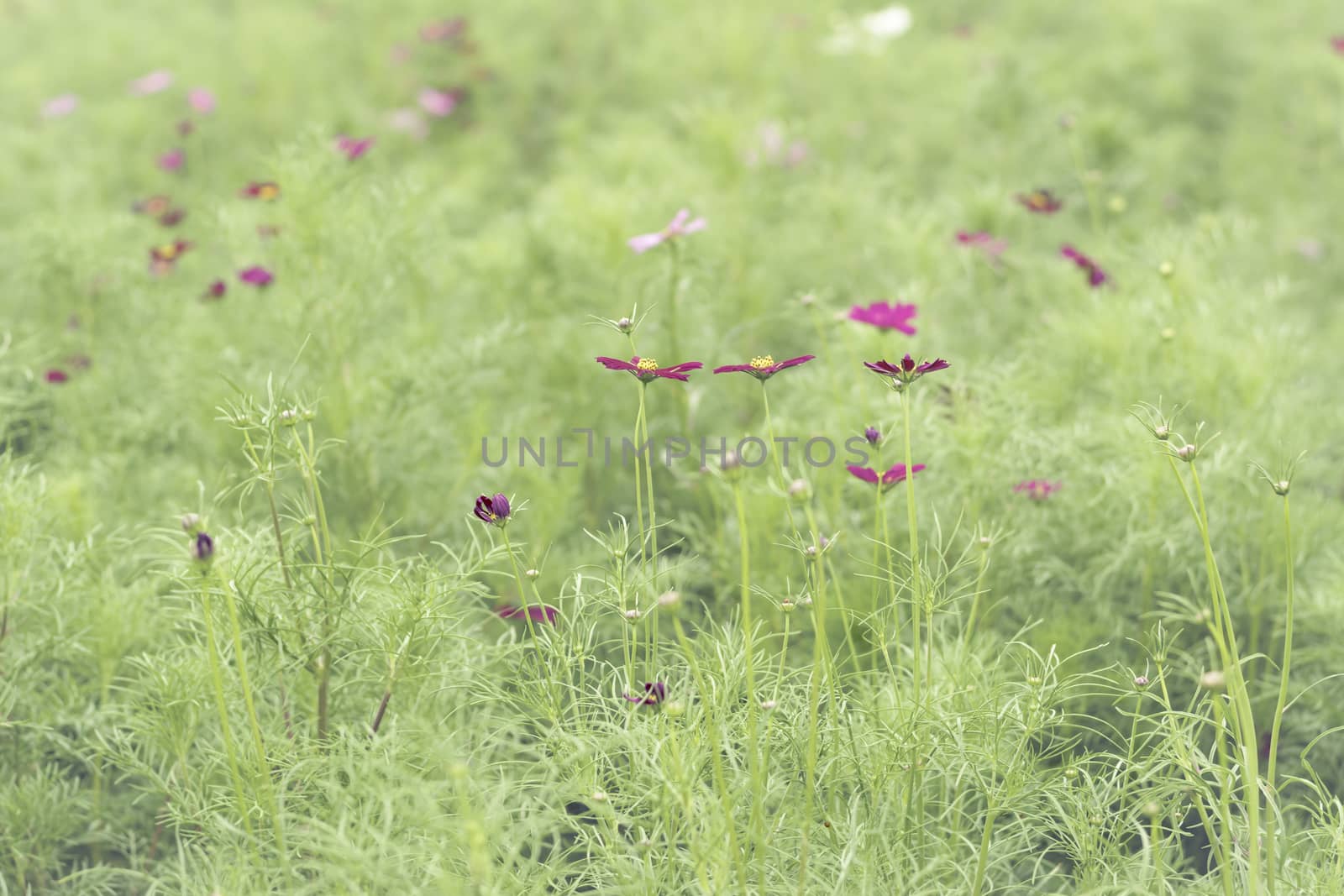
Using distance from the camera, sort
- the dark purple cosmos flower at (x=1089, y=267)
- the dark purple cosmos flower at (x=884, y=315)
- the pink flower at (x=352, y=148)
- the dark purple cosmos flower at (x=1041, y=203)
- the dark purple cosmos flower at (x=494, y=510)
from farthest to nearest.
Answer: the dark purple cosmos flower at (x=1041, y=203)
the pink flower at (x=352, y=148)
the dark purple cosmos flower at (x=1089, y=267)
the dark purple cosmos flower at (x=884, y=315)
the dark purple cosmos flower at (x=494, y=510)

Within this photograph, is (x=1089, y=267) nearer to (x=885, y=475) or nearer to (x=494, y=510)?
(x=885, y=475)

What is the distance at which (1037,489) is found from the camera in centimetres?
154

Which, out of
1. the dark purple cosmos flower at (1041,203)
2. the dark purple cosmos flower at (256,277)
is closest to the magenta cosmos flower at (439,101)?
the dark purple cosmos flower at (256,277)

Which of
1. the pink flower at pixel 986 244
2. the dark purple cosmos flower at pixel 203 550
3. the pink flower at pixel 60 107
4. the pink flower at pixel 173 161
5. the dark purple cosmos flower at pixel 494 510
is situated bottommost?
the pink flower at pixel 173 161

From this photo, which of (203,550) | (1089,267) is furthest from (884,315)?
(203,550)

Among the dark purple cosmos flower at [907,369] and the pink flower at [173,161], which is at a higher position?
the dark purple cosmos flower at [907,369]

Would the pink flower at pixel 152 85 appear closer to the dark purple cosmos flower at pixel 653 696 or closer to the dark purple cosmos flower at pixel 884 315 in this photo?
the dark purple cosmos flower at pixel 884 315

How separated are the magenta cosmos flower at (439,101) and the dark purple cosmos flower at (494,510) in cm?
302

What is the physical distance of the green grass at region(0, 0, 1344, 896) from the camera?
3.41ft

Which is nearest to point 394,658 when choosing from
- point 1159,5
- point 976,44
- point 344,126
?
point 344,126

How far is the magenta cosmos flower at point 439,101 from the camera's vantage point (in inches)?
148

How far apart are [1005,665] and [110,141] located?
3.54m

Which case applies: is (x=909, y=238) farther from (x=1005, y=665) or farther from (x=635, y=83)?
(x=635, y=83)

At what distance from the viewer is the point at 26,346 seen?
1.90 meters
